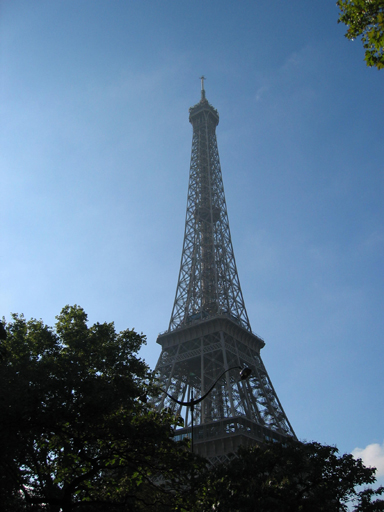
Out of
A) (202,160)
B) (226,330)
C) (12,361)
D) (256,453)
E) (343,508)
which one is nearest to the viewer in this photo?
(12,361)

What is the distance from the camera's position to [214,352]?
58062 mm

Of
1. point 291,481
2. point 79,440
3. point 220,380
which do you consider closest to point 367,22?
point 79,440

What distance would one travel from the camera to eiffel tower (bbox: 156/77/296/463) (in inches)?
1864

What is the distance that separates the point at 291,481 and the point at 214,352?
3275 cm

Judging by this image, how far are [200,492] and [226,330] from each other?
1613 inches

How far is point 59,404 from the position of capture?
16562 millimetres

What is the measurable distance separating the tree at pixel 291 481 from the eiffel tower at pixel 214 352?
17.6 meters

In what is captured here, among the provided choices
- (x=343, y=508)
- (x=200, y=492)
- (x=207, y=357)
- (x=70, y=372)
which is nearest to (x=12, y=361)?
(x=70, y=372)

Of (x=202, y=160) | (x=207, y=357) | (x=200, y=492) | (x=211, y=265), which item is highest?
(x=202, y=160)

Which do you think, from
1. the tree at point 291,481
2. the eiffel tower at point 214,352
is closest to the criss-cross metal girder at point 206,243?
the eiffel tower at point 214,352

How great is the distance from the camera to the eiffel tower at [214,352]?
47344mm

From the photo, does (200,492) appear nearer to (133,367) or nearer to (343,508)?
(133,367)

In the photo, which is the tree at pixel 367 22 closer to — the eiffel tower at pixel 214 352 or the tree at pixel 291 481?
the tree at pixel 291 481

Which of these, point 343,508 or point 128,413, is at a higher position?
point 128,413
